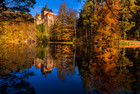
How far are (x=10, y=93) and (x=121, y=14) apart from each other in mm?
37383

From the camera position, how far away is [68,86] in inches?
136

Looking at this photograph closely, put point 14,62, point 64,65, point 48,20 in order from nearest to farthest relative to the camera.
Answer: point 64,65 < point 14,62 < point 48,20

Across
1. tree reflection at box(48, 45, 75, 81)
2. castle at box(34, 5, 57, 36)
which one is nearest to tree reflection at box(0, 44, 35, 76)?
tree reflection at box(48, 45, 75, 81)

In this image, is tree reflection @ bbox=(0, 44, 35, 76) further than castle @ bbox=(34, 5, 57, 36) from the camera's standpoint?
No

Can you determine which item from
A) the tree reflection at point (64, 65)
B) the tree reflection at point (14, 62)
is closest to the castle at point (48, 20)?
the tree reflection at point (14, 62)

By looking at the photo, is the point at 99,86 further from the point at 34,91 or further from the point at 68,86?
the point at 34,91

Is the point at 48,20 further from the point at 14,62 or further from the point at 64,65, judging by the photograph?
the point at 64,65

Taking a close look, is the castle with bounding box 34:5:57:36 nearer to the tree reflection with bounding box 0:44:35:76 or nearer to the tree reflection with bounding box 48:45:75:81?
the tree reflection with bounding box 0:44:35:76

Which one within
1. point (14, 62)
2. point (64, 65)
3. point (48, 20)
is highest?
point (48, 20)

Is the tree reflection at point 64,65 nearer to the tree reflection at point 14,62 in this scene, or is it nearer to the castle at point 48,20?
the tree reflection at point 14,62

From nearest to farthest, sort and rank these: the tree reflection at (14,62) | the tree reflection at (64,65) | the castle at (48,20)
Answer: the tree reflection at (64,65), the tree reflection at (14,62), the castle at (48,20)

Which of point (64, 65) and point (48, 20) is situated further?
point (48, 20)

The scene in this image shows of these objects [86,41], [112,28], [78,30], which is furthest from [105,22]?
[78,30]

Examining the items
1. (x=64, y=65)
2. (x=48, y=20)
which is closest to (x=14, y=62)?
(x=64, y=65)
